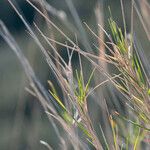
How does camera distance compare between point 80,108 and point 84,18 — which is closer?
point 80,108

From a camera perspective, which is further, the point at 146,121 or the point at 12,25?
the point at 12,25

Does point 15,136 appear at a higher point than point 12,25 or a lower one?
lower

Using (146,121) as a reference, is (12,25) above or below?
below

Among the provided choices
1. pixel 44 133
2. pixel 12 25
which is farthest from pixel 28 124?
pixel 12 25

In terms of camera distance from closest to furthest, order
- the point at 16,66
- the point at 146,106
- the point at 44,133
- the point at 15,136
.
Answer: the point at 146,106 < the point at 15,136 < the point at 44,133 < the point at 16,66

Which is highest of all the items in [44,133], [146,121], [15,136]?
[146,121]

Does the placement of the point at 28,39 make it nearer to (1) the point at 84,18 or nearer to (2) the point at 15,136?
(1) the point at 84,18

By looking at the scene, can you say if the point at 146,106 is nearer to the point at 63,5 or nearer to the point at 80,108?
the point at 80,108

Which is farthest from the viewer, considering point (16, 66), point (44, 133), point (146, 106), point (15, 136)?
point (16, 66)

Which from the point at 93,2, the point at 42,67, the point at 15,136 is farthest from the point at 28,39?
the point at 15,136
